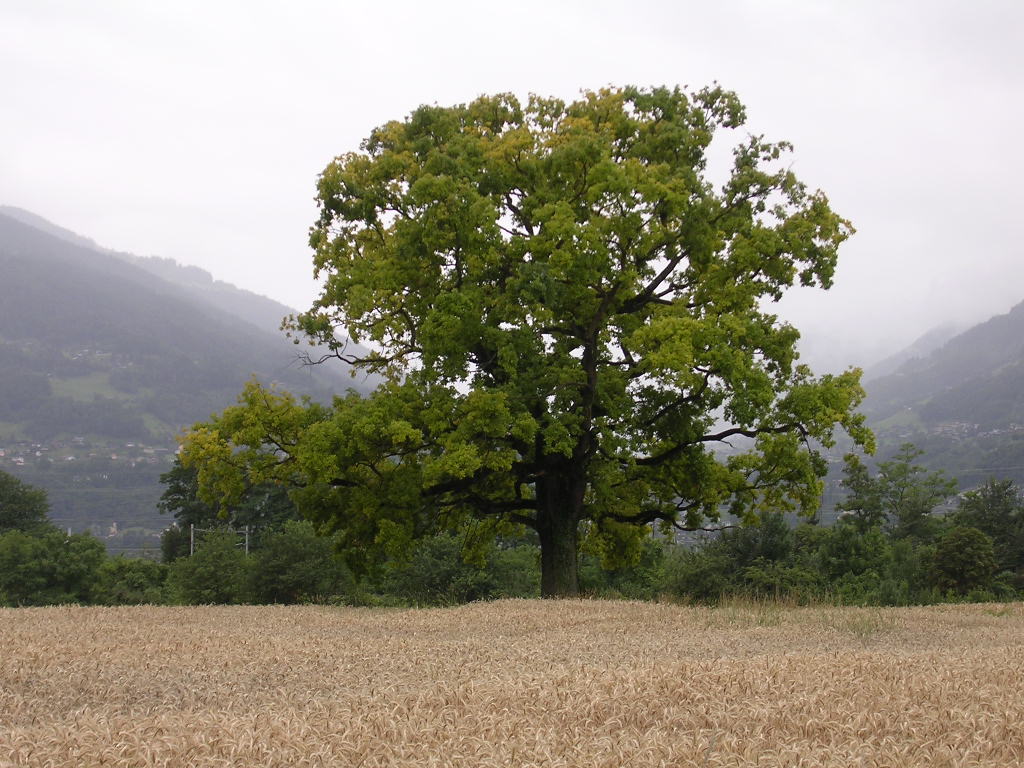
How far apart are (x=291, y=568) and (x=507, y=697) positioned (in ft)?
88.8

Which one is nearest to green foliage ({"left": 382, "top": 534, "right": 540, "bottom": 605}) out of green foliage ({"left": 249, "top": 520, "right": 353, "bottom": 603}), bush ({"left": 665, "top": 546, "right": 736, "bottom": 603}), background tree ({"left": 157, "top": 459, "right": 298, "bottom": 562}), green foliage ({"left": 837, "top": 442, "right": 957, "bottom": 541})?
green foliage ({"left": 249, "top": 520, "right": 353, "bottom": 603})

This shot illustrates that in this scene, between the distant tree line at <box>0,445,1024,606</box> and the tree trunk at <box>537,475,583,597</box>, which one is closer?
the tree trunk at <box>537,475,583,597</box>

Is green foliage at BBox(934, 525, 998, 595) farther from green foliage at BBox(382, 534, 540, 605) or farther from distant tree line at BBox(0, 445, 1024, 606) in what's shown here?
green foliage at BBox(382, 534, 540, 605)

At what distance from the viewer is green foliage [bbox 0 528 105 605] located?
53750 mm

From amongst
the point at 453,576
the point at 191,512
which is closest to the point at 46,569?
the point at 191,512

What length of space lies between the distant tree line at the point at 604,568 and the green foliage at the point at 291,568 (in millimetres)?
50

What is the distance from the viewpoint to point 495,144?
76.5 feet

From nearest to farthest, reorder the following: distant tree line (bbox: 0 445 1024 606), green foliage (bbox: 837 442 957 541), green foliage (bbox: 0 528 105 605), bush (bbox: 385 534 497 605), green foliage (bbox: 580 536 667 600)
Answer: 1. distant tree line (bbox: 0 445 1024 606)
2. green foliage (bbox: 580 536 667 600)
3. bush (bbox: 385 534 497 605)
4. green foliage (bbox: 0 528 105 605)
5. green foliage (bbox: 837 442 957 541)

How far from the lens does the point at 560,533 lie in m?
23.7

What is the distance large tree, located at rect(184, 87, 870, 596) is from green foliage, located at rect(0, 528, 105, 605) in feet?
125

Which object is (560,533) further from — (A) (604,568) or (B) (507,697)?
(B) (507,697)

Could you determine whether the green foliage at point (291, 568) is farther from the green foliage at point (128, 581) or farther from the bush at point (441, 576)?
the green foliage at point (128, 581)

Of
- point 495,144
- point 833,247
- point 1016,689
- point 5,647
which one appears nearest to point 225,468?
point 495,144

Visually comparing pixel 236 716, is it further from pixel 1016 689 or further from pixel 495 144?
pixel 495 144
